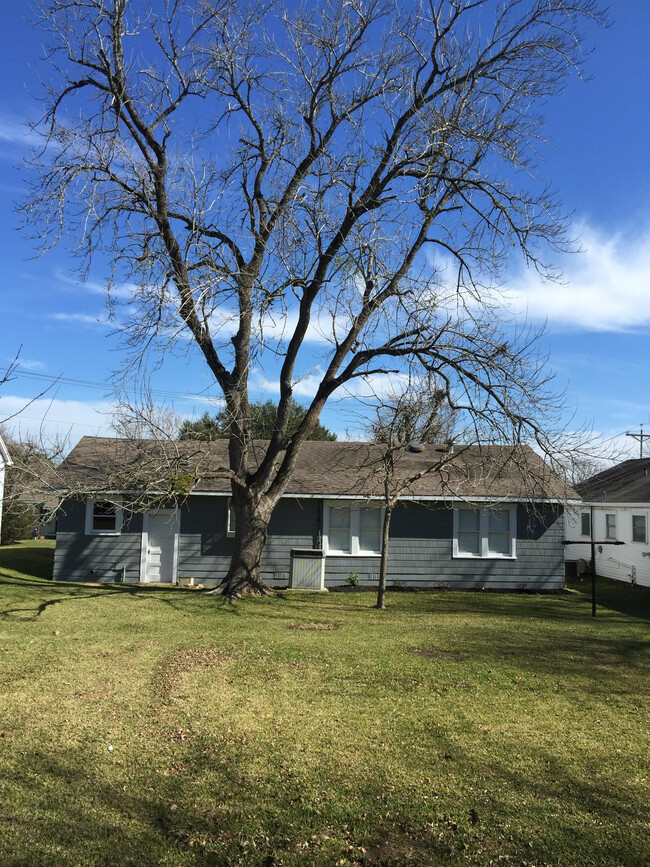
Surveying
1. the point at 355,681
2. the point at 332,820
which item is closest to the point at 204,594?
the point at 355,681

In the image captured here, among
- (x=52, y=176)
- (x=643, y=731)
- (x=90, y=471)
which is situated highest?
(x=52, y=176)

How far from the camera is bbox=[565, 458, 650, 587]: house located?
21.5 m

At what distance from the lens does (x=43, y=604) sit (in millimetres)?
13594

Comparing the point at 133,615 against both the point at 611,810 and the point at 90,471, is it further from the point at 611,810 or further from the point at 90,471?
the point at 611,810

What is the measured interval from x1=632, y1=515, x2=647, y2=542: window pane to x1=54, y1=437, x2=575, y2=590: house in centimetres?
374

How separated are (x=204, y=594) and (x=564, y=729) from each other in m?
10.2

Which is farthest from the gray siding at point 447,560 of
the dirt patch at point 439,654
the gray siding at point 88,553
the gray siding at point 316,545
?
the dirt patch at point 439,654

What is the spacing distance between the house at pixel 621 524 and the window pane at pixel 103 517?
13.0m

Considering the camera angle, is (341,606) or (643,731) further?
(341,606)

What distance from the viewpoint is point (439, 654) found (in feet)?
32.9

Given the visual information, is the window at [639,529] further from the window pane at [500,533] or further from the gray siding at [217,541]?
the gray siding at [217,541]

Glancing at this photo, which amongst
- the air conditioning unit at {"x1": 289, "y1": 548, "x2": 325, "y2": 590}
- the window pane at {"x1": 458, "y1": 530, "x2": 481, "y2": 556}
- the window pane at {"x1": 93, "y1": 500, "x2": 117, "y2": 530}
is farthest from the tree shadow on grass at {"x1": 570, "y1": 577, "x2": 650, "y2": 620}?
the window pane at {"x1": 93, "y1": 500, "x2": 117, "y2": 530}

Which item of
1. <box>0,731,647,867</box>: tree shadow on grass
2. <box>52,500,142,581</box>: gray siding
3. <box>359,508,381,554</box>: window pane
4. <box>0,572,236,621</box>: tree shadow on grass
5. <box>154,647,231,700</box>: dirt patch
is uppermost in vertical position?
<box>359,508,381,554</box>: window pane

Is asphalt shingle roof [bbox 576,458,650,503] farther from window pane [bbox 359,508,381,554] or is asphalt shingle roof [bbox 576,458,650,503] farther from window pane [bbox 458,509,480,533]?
window pane [bbox 359,508,381,554]
